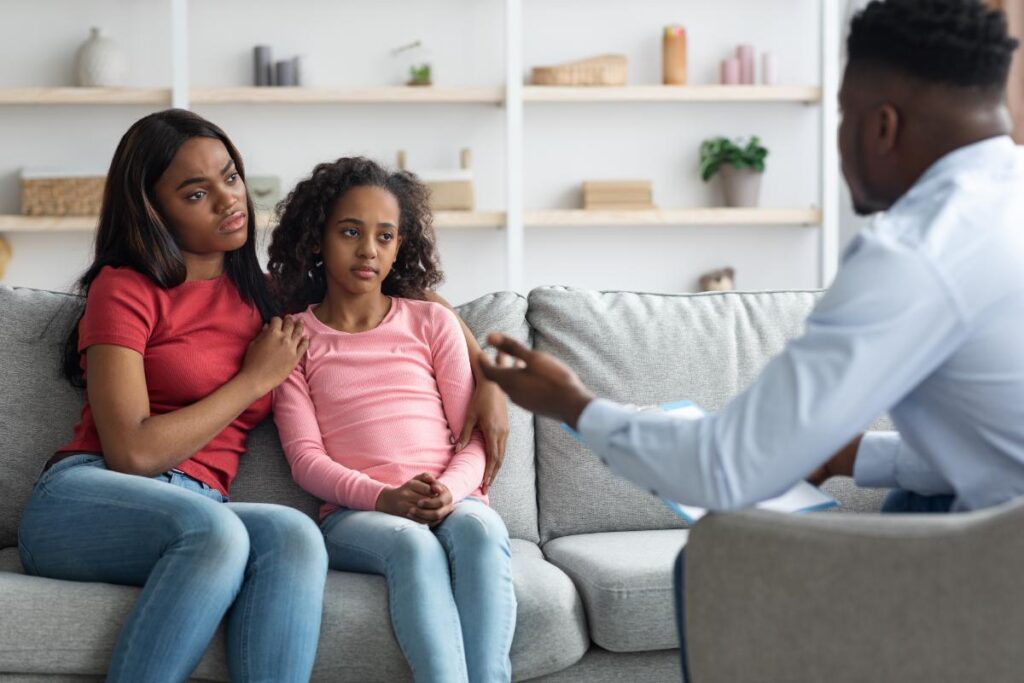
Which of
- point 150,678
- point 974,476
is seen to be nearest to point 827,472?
point 974,476

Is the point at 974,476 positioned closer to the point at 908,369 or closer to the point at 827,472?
the point at 908,369

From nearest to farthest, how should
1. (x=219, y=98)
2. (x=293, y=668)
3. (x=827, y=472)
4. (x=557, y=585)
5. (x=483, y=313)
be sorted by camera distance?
1. (x=827, y=472)
2. (x=293, y=668)
3. (x=557, y=585)
4. (x=483, y=313)
5. (x=219, y=98)

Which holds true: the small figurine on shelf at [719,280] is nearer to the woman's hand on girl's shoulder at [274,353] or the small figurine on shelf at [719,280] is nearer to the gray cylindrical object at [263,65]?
the gray cylindrical object at [263,65]

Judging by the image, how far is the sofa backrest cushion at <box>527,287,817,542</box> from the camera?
2.08m

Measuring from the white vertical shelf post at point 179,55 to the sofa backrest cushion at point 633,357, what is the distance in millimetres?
2399

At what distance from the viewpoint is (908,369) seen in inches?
37.1

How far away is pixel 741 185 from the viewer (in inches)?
177

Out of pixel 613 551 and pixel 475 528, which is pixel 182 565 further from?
pixel 613 551

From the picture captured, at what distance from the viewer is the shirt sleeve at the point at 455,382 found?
1.88 meters

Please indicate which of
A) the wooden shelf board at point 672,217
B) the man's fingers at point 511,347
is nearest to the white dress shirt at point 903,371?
the man's fingers at point 511,347

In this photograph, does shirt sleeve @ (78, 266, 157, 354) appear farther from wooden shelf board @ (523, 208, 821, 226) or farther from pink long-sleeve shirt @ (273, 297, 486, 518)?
wooden shelf board @ (523, 208, 821, 226)

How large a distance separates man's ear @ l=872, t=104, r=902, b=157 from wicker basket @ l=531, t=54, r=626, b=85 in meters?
3.34

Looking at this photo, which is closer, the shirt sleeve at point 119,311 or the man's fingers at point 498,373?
the man's fingers at point 498,373

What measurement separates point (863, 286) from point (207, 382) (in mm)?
1196
